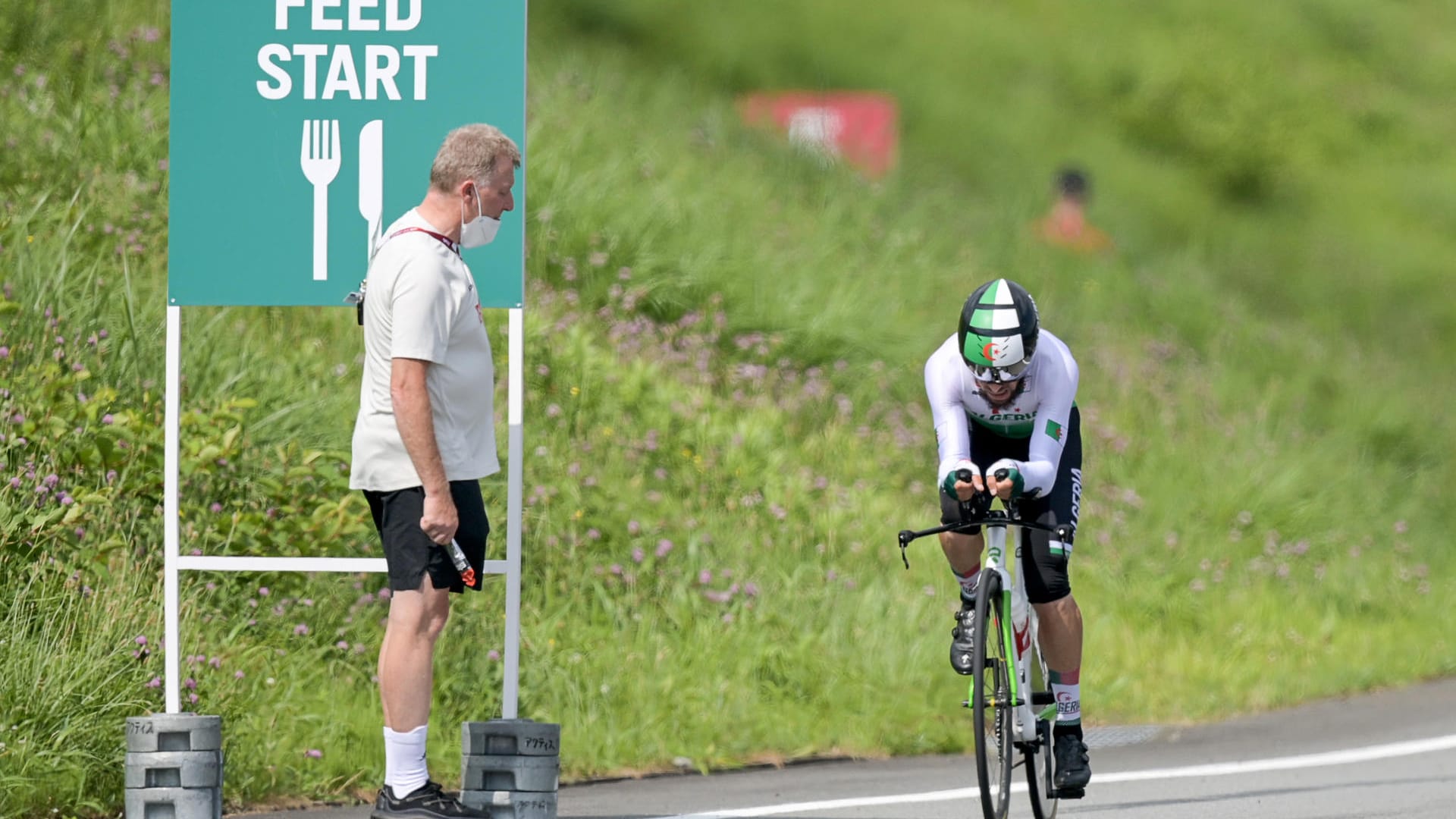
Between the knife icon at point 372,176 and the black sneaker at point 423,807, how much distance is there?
181cm

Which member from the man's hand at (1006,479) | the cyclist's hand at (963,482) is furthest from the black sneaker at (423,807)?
the man's hand at (1006,479)

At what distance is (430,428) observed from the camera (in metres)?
5.23

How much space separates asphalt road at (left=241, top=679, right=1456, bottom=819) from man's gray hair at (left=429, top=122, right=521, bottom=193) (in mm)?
2368

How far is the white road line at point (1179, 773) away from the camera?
21.3 feet

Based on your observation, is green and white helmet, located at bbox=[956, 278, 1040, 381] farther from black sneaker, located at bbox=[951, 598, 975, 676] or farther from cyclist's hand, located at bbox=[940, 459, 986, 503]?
black sneaker, located at bbox=[951, 598, 975, 676]

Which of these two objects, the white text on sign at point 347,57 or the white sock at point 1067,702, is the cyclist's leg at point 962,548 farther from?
the white text on sign at point 347,57

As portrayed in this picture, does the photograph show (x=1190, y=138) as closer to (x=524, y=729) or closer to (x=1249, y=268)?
(x=1249, y=268)

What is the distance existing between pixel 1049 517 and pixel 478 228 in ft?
7.13

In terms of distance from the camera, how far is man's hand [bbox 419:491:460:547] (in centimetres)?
523

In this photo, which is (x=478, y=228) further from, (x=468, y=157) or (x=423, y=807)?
(x=423, y=807)

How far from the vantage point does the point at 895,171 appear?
16.1 meters

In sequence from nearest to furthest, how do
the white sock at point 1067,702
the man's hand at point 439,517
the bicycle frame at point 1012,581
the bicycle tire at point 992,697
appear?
the man's hand at point 439,517, the bicycle tire at point 992,697, the bicycle frame at point 1012,581, the white sock at point 1067,702

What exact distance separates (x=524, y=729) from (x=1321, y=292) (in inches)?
537

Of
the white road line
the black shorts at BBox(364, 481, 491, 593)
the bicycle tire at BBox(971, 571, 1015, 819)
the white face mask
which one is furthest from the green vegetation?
the white face mask
